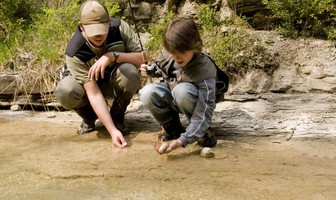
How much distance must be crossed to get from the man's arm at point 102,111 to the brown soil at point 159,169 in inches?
3.2

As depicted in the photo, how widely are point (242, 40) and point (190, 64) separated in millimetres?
1821

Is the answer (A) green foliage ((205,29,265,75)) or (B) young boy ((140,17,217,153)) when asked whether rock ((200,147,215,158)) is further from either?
(A) green foliage ((205,29,265,75))

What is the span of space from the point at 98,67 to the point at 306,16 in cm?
257

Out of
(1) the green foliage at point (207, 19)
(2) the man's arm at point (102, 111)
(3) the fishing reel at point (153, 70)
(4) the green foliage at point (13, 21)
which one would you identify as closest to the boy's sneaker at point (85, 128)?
(2) the man's arm at point (102, 111)

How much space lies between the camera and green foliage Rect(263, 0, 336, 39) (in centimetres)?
408

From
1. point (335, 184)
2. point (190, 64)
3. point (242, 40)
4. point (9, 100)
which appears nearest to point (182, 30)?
point (190, 64)

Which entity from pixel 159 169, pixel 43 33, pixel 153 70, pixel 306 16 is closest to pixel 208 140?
pixel 159 169

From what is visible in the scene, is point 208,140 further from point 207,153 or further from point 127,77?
point 127,77

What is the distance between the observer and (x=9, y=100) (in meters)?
4.27

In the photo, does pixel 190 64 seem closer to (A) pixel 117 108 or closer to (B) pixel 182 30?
(B) pixel 182 30

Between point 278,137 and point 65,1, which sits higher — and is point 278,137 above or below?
below

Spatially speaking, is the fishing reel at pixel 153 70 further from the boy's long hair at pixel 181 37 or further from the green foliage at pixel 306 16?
the green foliage at pixel 306 16

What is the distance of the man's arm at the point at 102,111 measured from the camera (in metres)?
2.75

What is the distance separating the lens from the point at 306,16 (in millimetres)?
4168
